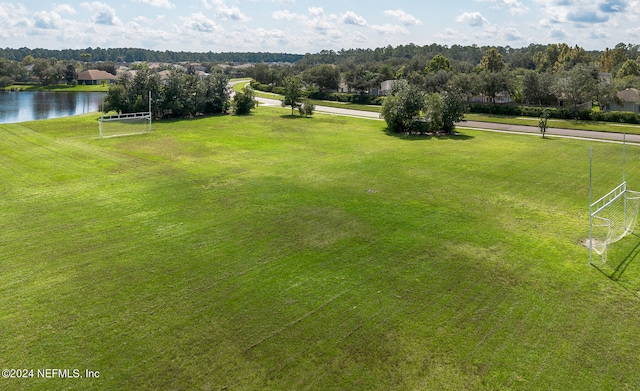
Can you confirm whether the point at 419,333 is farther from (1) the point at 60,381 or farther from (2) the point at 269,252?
(1) the point at 60,381

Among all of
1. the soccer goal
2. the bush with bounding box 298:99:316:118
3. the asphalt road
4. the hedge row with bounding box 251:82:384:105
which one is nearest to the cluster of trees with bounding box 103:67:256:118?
the bush with bounding box 298:99:316:118

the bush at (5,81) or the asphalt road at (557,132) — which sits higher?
the bush at (5,81)

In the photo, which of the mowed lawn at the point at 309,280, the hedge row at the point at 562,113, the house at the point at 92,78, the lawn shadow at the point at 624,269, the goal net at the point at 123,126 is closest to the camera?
the mowed lawn at the point at 309,280

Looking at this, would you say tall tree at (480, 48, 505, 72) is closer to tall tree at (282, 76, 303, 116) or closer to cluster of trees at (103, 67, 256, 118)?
tall tree at (282, 76, 303, 116)

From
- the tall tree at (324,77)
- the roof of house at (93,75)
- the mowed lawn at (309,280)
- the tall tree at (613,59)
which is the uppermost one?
the tall tree at (613,59)

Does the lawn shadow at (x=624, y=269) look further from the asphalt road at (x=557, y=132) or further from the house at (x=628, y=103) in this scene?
the house at (x=628, y=103)

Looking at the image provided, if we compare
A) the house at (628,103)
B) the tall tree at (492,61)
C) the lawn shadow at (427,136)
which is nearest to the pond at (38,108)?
the lawn shadow at (427,136)
